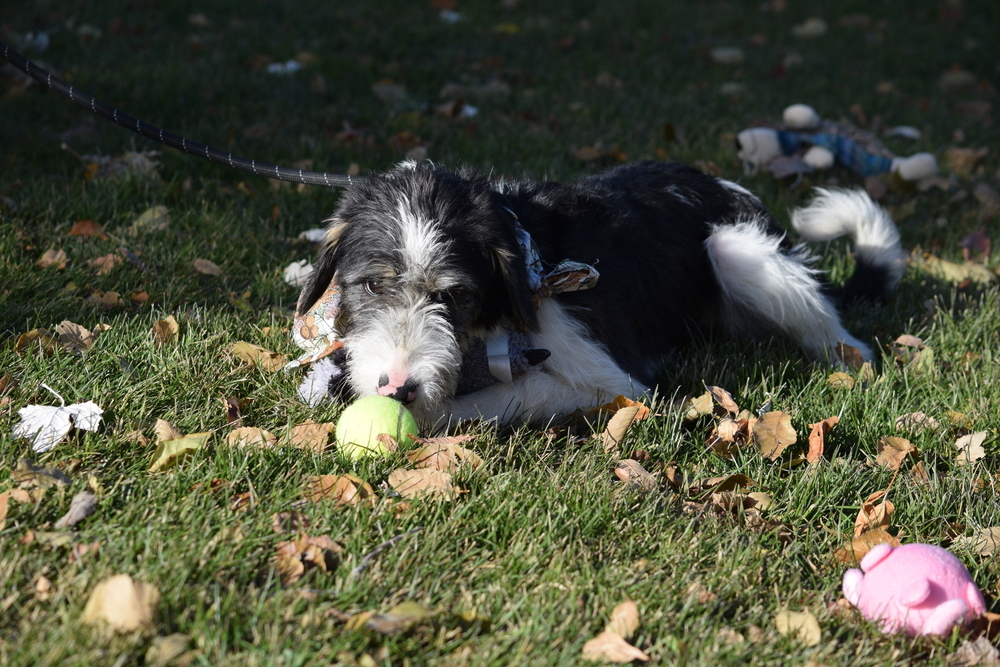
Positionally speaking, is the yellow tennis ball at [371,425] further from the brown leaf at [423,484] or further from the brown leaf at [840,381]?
the brown leaf at [840,381]

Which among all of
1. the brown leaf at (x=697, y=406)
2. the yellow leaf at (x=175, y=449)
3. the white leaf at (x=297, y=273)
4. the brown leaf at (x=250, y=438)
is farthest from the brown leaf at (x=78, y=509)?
the brown leaf at (x=697, y=406)

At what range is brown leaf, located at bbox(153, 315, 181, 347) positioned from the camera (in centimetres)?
352

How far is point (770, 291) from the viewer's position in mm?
4156

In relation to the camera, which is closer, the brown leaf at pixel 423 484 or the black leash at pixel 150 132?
the brown leaf at pixel 423 484

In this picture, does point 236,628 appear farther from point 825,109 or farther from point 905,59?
point 905,59

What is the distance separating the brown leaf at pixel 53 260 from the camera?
3973mm

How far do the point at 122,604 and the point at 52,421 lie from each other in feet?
3.26

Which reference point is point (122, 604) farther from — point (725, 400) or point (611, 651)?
point (725, 400)

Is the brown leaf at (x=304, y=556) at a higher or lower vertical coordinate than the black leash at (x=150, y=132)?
lower

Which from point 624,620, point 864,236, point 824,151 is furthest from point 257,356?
point 824,151

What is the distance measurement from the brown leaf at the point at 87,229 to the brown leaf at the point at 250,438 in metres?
2.12

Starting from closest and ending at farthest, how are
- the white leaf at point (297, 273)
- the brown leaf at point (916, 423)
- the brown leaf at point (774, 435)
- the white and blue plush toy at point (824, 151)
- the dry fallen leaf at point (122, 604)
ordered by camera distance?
the dry fallen leaf at point (122, 604)
the brown leaf at point (774, 435)
the brown leaf at point (916, 423)
the white leaf at point (297, 273)
the white and blue plush toy at point (824, 151)

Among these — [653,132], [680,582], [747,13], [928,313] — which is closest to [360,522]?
[680,582]

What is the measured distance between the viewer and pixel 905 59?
10.3m
